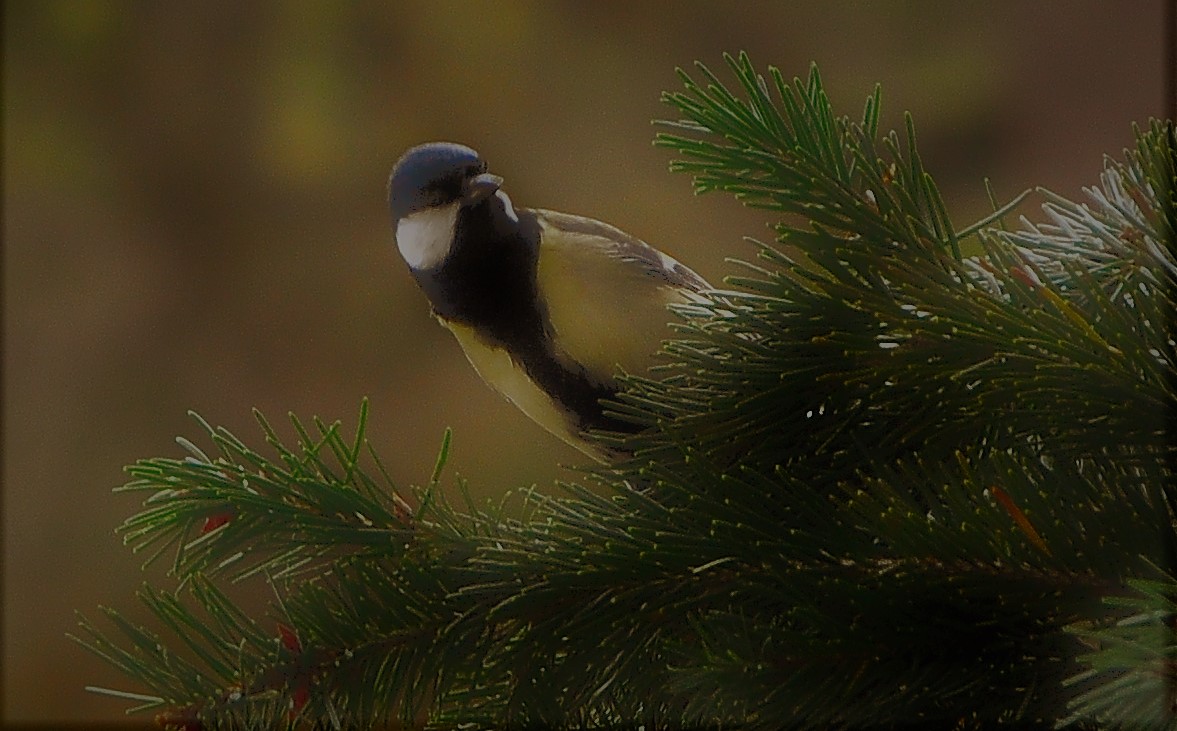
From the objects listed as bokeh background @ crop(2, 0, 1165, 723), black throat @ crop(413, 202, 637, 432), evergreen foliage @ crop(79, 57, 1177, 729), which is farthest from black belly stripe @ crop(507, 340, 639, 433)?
bokeh background @ crop(2, 0, 1165, 723)

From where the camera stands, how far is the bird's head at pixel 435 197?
433 millimetres

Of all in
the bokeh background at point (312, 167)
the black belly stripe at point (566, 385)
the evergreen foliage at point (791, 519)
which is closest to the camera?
the evergreen foliage at point (791, 519)

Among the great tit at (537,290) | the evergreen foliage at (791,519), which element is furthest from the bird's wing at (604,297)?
the evergreen foliage at (791,519)

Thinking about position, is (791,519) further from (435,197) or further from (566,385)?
(435,197)

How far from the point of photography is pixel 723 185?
0.22 m

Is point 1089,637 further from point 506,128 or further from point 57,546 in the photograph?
point 57,546

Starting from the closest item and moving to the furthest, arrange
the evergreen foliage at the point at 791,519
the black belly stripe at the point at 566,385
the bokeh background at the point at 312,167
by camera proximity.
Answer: the evergreen foliage at the point at 791,519 < the black belly stripe at the point at 566,385 < the bokeh background at the point at 312,167

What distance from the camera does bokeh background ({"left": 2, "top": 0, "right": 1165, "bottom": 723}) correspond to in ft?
2.15

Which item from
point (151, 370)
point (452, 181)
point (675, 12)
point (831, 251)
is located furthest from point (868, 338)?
point (151, 370)

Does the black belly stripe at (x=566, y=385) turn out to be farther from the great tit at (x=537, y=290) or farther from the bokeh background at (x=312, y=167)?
the bokeh background at (x=312, y=167)

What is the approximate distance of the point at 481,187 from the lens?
0.43 metres

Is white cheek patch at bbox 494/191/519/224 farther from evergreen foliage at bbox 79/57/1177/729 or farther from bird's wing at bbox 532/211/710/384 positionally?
evergreen foliage at bbox 79/57/1177/729

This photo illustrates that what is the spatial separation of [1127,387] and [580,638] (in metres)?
0.11

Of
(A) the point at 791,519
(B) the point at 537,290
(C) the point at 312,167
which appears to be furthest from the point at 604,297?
(C) the point at 312,167
